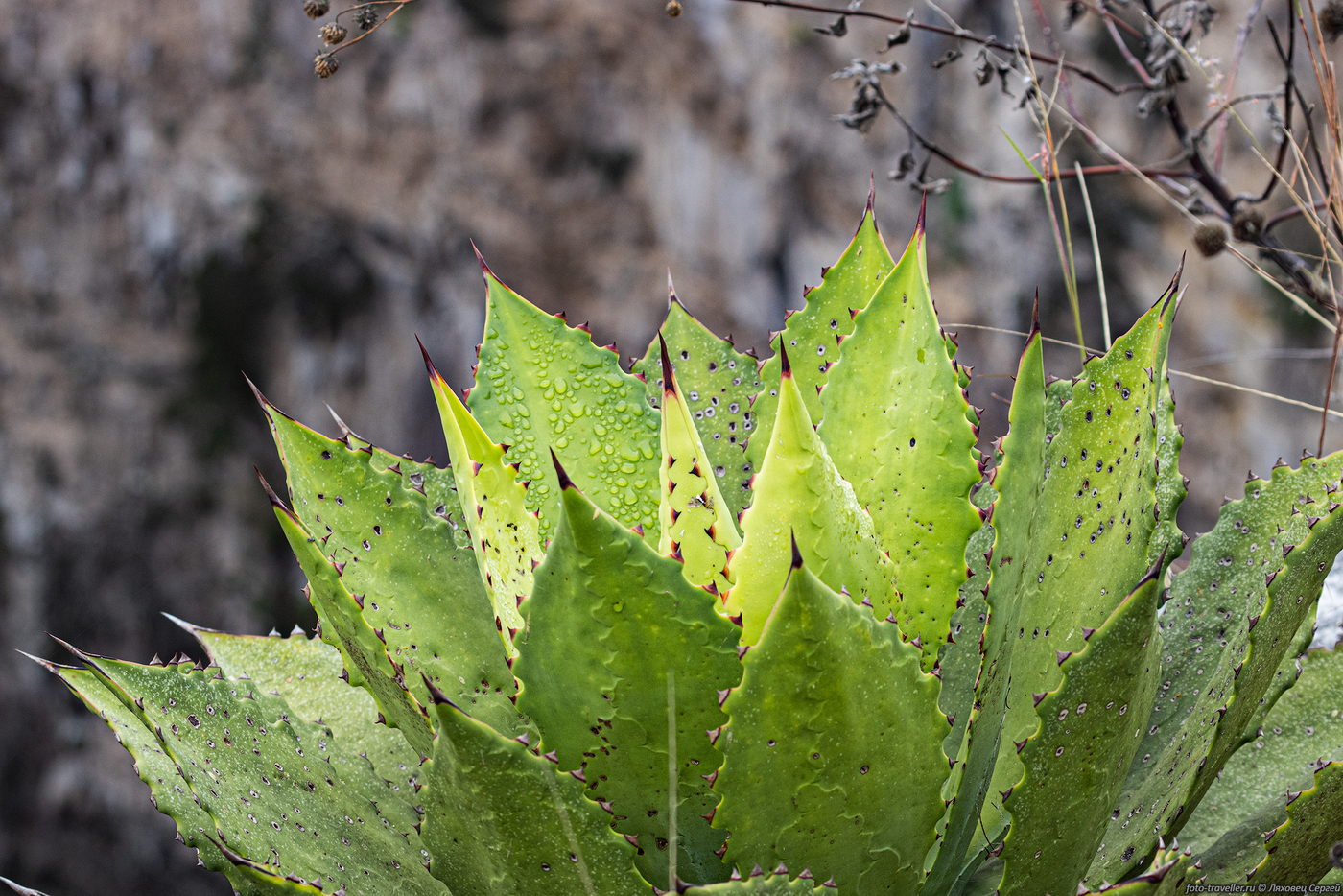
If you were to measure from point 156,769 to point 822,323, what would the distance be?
425mm

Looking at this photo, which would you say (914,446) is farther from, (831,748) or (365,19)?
(365,19)

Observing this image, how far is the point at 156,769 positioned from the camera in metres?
0.52

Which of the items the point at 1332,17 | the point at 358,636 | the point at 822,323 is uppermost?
the point at 1332,17

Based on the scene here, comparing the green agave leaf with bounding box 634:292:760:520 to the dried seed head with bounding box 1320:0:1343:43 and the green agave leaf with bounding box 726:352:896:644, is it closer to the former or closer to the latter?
the green agave leaf with bounding box 726:352:896:644

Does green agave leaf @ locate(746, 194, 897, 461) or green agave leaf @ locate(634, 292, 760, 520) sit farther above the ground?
green agave leaf @ locate(746, 194, 897, 461)

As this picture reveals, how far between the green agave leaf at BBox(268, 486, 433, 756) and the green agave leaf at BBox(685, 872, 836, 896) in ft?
0.57

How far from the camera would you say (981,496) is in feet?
1.96

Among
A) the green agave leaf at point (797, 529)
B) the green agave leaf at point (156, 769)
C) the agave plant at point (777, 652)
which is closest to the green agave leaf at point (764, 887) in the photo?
the agave plant at point (777, 652)

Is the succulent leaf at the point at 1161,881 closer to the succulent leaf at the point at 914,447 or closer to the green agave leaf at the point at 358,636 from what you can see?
the succulent leaf at the point at 914,447

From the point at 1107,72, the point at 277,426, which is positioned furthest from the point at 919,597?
the point at 1107,72

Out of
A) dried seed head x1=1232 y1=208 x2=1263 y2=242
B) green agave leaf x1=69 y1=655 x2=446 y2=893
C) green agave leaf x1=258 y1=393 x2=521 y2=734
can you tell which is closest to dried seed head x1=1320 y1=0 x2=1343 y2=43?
dried seed head x1=1232 y1=208 x2=1263 y2=242

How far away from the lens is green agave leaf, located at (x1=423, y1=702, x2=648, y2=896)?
1.20 feet

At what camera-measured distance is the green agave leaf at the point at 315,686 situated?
23.0 inches

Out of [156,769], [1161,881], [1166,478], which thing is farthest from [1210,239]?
[156,769]
